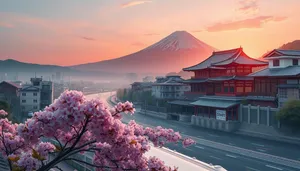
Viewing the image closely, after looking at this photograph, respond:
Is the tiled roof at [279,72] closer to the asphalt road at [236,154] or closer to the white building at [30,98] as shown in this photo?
the asphalt road at [236,154]

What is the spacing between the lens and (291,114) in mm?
18469

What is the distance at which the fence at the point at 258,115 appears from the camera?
20344 mm

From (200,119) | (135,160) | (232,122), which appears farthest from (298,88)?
(135,160)

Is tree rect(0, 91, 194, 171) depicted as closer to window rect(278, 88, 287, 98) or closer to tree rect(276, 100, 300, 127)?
Result: tree rect(276, 100, 300, 127)

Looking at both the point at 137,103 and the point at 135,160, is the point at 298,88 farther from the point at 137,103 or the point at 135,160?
the point at 137,103

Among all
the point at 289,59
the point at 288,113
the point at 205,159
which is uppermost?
the point at 289,59

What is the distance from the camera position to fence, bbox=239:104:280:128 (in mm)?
20344

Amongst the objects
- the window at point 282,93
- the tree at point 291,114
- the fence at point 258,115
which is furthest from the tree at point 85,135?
the window at point 282,93

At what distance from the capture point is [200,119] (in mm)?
Answer: 26688

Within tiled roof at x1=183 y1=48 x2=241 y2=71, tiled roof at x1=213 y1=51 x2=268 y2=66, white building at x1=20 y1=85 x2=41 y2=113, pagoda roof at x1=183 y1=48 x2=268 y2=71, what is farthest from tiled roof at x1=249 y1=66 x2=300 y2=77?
white building at x1=20 y1=85 x2=41 y2=113

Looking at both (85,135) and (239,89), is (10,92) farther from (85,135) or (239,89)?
(85,135)

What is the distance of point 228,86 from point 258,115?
473cm

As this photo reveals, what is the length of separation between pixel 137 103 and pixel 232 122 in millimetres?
24161

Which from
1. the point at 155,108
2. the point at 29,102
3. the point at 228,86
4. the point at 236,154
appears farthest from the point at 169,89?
the point at 236,154
